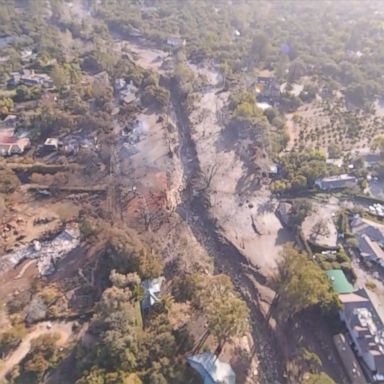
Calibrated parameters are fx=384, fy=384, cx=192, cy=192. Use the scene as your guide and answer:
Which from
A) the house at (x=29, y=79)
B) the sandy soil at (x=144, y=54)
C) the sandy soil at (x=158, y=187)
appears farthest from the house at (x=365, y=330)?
the house at (x=29, y=79)

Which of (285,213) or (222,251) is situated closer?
(222,251)

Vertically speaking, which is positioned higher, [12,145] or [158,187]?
[158,187]

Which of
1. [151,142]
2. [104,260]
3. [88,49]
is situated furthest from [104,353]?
[88,49]

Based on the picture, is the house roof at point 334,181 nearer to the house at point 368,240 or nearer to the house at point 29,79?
the house at point 368,240

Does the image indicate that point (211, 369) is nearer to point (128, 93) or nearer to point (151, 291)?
point (151, 291)

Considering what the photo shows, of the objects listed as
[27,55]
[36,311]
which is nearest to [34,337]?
[36,311]

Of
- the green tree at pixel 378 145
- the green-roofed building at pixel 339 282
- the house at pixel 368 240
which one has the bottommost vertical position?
the green-roofed building at pixel 339 282

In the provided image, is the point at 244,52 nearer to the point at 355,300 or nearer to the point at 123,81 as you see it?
the point at 123,81

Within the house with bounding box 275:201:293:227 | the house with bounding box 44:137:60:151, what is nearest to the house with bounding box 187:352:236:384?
the house with bounding box 275:201:293:227
